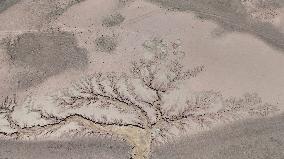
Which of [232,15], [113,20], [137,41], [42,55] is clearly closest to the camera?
[42,55]

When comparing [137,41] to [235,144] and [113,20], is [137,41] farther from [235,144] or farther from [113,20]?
[235,144]

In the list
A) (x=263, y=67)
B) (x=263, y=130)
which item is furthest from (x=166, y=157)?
(x=263, y=67)

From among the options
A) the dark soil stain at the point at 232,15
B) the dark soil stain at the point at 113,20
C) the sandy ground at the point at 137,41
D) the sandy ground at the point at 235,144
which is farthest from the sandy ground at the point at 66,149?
the dark soil stain at the point at 232,15

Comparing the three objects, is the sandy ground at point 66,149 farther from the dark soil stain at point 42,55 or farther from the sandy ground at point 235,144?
the dark soil stain at point 42,55

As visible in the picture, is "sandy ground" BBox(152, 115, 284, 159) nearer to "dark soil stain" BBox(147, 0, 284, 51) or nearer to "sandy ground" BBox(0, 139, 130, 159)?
"sandy ground" BBox(0, 139, 130, 159)

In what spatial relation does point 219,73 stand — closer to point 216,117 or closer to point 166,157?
point 216,117

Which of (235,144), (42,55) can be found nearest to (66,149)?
(42,55)

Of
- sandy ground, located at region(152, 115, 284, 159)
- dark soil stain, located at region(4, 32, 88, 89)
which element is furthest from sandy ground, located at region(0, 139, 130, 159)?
dark soil stain, located at region(4, 32, 88, 89)
